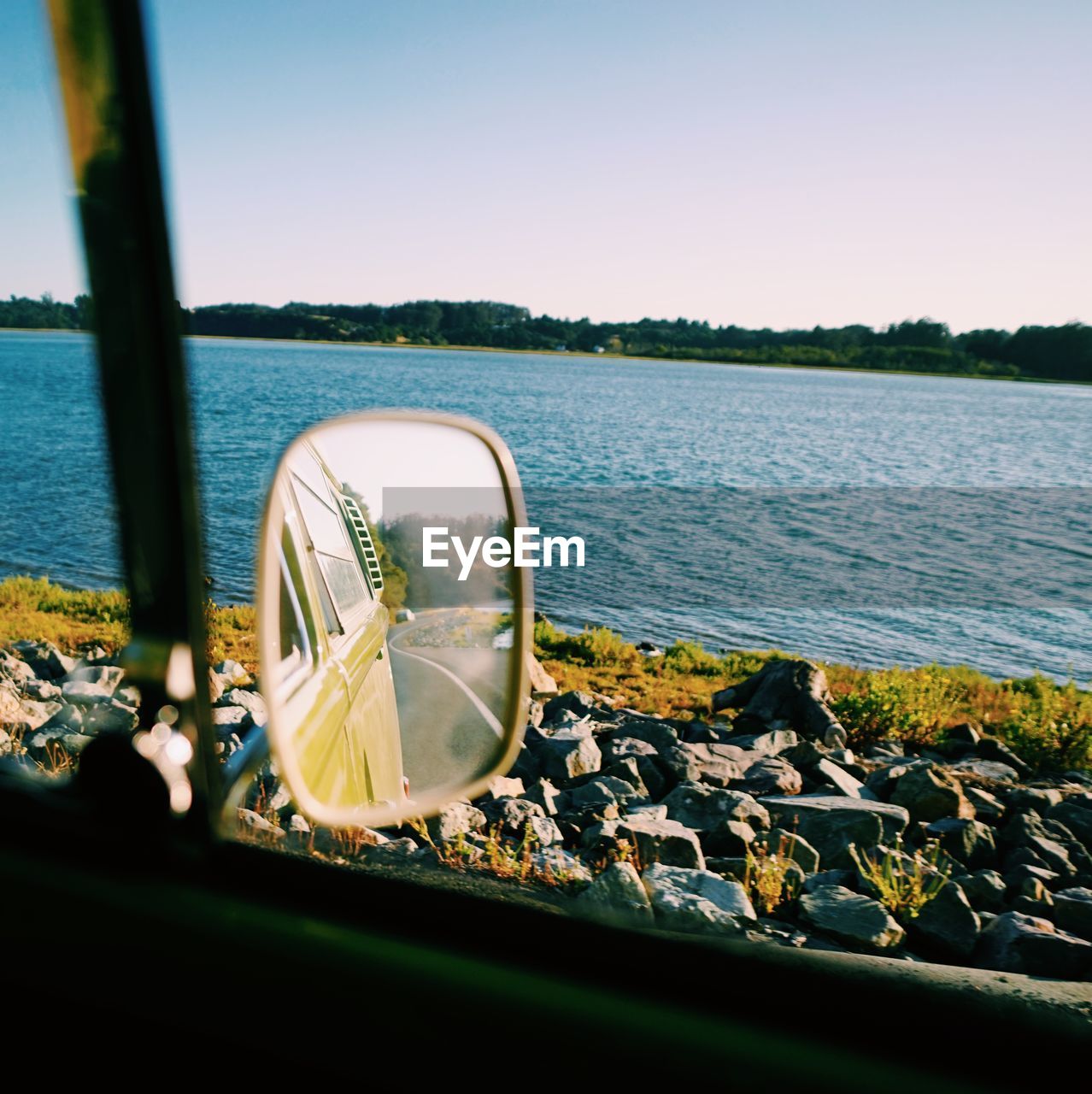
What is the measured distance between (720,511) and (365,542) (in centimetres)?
3942

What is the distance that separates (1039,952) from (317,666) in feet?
10.1

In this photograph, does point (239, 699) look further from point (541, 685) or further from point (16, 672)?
point (541, 685)

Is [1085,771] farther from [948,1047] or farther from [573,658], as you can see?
[948,1047]

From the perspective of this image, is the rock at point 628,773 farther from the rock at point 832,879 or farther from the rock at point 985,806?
the rock at point 985,806

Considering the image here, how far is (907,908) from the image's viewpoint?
379cm

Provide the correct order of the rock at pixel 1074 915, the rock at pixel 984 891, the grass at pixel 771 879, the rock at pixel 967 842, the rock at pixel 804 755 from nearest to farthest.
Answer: the grass at pixel 771 879
the rock at pixel 1074 915
the rock at pixel 984 891
the rock at pixel 967 842
the rock at pixel 804 755

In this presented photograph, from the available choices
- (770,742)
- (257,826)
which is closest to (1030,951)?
(257,826)

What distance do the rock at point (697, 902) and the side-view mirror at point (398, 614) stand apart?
69.6 inches

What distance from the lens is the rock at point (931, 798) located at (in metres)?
5.90

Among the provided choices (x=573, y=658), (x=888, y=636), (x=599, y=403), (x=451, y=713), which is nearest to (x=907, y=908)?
(x=451, y=713)

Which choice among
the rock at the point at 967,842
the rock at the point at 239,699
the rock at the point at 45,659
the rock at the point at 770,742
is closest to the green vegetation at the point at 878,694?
the rock at the point at 770,742

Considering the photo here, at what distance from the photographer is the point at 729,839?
191 inches

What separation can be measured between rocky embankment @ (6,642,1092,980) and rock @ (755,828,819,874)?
0.01m

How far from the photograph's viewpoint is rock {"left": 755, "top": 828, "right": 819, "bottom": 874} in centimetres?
453
